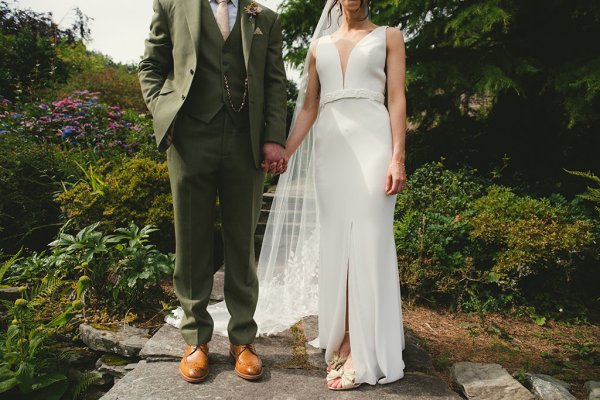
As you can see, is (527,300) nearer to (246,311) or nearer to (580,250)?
(580,250)

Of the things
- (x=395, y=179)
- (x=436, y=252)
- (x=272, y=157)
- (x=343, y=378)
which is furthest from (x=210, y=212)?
(x=436, y=252)

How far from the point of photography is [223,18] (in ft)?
7.42

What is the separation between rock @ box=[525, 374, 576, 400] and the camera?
2535mm

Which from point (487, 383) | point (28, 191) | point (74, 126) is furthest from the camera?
point (74, 126)

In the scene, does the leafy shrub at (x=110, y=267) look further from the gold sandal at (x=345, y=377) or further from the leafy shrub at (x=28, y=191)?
the gold sandal at (x=345, y=377)

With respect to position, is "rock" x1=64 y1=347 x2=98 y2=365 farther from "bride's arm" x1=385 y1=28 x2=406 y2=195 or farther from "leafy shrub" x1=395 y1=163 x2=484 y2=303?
"leafy shrub" x1=395 y1=163 x2=484 y2=303

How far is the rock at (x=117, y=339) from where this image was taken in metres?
2.92

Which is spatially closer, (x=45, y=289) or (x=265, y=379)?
(x=265, y=379)

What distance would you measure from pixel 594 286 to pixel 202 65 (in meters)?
4.25

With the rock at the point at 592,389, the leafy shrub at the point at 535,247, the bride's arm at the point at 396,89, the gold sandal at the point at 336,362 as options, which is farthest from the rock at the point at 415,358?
the leafy shrub at the point at 535,247

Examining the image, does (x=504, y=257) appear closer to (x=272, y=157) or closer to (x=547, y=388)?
(x=547, y=388)

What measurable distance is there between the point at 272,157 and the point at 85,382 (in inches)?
69.8

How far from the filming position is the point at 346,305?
2551 millimetres

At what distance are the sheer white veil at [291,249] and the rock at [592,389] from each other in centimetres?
176
